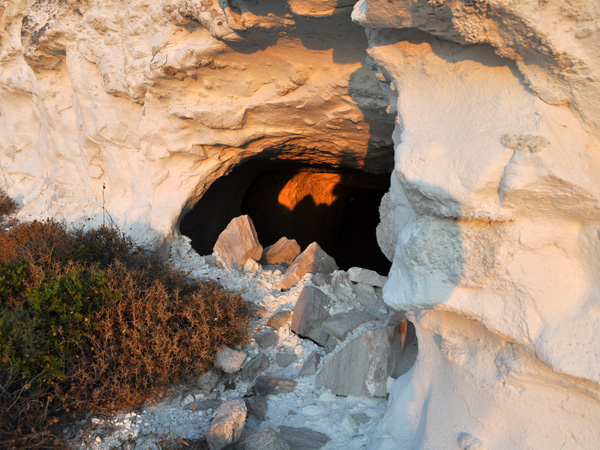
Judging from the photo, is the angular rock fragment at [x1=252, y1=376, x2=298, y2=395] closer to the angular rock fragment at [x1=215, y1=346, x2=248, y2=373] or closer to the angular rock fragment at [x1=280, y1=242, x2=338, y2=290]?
the angular rock fragment at [x1=215, y1=346, x2=248, y2=373]

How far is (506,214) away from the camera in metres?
1.87

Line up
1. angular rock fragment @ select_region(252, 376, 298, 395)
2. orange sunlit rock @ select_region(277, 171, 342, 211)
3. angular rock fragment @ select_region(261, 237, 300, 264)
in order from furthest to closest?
orange sunlit rock @ select_region(277, 171, 342, 211) < angular rock fragment @ select_region(261, 237, 300, 264) < angular rock fragment @ select_region(252, 376, 298, 395)

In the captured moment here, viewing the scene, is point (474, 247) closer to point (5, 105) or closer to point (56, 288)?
point (56, 288)

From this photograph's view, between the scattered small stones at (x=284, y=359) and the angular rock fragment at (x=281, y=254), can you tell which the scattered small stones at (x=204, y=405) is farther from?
the angular rock fragment at (x=281, y=254)

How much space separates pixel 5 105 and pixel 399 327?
7.27 metres

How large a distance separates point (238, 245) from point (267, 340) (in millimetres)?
1675

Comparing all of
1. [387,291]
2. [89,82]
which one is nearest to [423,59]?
Result: [387,291]

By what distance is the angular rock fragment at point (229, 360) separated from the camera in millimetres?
3270

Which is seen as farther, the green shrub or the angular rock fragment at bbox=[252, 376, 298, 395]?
the angular rock fragment at bbox=[252, 376, 298, 395]

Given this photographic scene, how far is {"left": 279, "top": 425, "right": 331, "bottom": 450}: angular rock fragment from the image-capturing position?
8.53 ft

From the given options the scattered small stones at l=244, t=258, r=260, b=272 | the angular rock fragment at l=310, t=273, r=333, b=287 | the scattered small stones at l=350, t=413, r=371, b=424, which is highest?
the scattered small stones at l=350, t=413, r=371, b=424

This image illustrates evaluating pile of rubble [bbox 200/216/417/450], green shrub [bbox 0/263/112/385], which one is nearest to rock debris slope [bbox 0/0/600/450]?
pile of rubble [bbox 200/216/417/450]

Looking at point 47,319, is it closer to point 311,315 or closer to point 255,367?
point 255,367

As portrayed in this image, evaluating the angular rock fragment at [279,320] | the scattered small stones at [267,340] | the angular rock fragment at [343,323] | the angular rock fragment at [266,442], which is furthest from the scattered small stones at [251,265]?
the angular rock fragment at [266,442]
